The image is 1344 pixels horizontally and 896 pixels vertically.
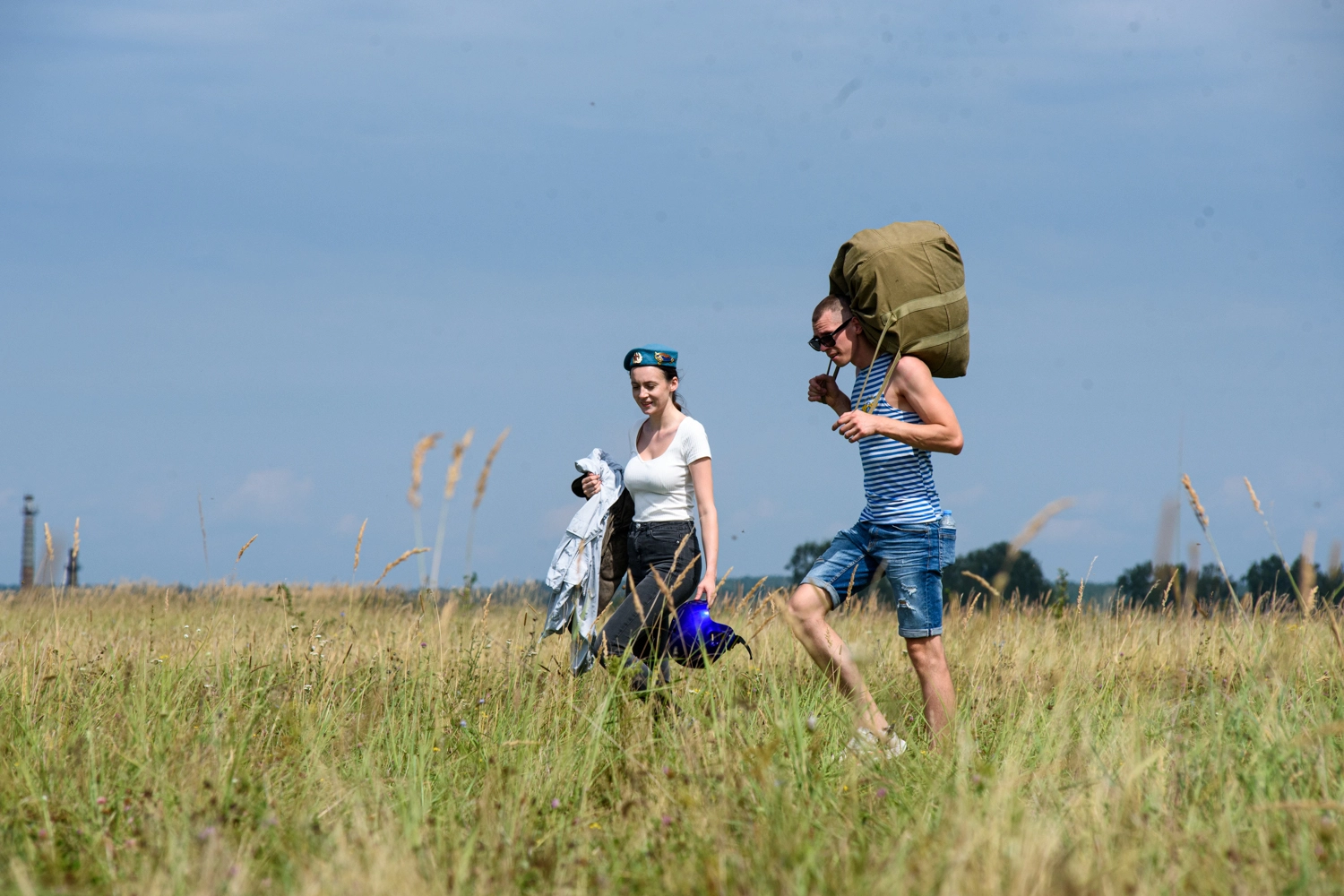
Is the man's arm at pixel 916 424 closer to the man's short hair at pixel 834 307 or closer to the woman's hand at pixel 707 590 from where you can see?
the man's short hair at pixel 834 307

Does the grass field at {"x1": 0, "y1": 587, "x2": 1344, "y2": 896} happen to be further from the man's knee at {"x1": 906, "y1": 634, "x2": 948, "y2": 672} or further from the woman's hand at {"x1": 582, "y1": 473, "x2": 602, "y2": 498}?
the woman's hand at {"x1": 582, "y1": 473, "x2": 602, "y2": 498}

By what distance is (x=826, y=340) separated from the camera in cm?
452

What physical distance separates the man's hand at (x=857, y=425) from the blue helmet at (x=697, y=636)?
963mm

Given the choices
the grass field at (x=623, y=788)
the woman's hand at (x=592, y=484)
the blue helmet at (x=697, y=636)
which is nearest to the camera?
the grass field at (x=623, y=788)

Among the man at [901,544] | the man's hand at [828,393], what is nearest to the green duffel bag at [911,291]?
the man at [901,544]

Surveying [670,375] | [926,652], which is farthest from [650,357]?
[926,652]

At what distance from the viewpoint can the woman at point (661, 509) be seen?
15.6 ft

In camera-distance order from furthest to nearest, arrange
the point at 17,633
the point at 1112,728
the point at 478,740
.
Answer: the point at 17,633 < the point at 478,740 < the point at 1112,728

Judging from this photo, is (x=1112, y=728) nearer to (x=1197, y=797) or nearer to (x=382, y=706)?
(x=1197, y=797)

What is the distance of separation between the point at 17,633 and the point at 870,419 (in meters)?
5.97

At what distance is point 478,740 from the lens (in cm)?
426

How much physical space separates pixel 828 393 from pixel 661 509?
0.98m

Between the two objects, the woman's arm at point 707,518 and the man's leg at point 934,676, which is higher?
the woman's arm at point 707,518

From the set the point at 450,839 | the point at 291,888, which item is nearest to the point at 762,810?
the point at 450,839
